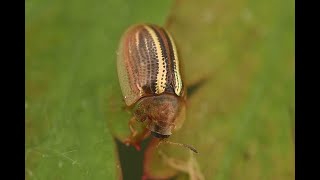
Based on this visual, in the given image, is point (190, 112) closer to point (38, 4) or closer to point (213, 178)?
point (213, 178)

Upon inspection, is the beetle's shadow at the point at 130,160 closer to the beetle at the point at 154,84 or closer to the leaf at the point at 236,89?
the leaf at the point at 236,89

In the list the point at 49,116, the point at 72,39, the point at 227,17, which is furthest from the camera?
the point at 227,17

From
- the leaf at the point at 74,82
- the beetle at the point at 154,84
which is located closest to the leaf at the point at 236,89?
the beetle at the point at 154,84

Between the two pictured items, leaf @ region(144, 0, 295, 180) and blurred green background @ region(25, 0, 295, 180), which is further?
leaf @ region(144, 0, 295, 180)

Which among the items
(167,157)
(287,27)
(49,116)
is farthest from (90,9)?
(287,27)

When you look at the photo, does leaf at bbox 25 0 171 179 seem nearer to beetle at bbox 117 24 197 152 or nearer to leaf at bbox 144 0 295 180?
beetle at bbox 117 24 197 152

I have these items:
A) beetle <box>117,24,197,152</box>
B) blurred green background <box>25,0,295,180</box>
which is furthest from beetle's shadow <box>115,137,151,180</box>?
beetle <box>117,24,197,152</box>

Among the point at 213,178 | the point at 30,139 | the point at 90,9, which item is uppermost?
the point at 90,9
